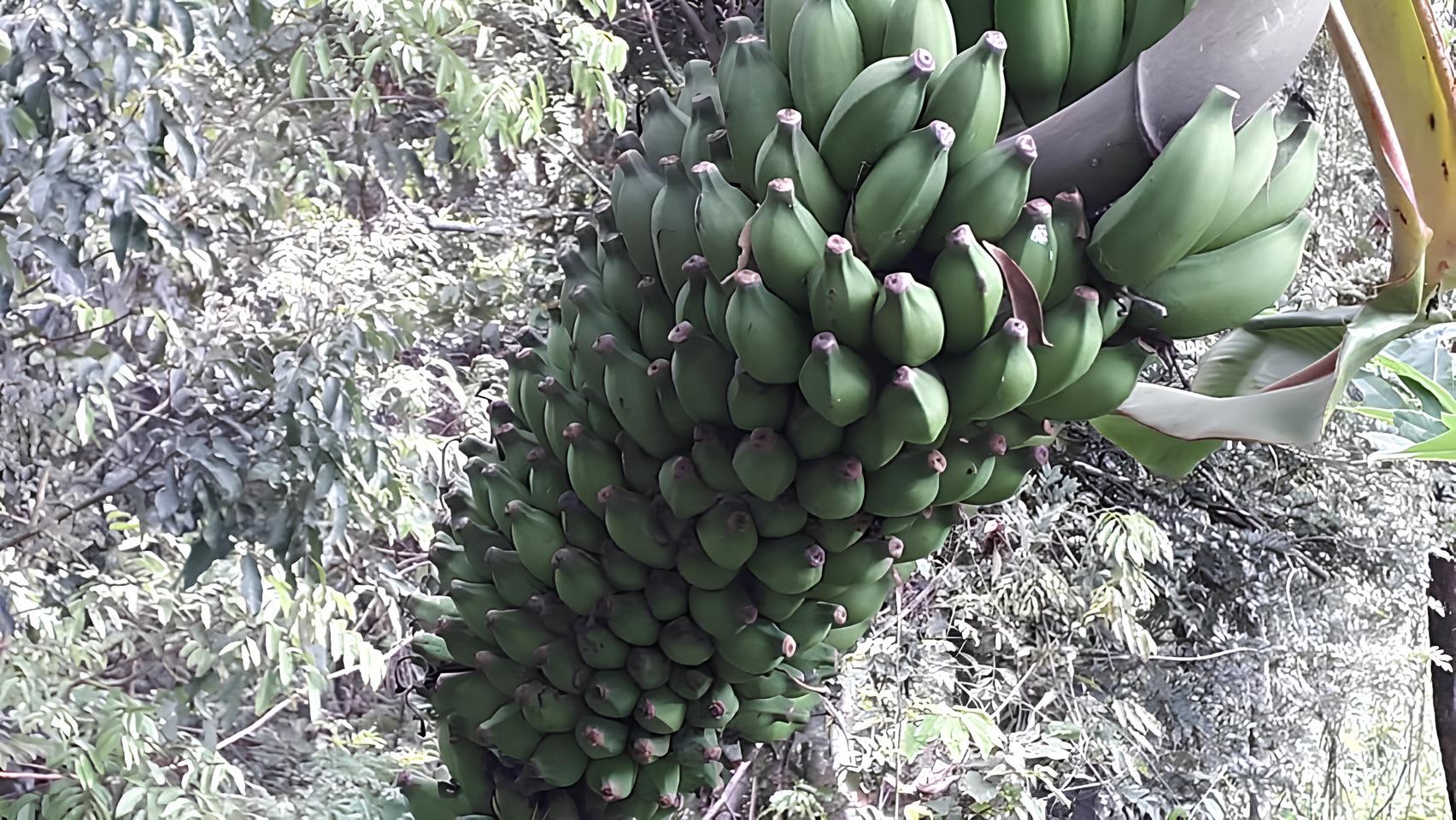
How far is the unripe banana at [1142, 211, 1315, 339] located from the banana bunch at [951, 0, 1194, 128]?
10 centimetres

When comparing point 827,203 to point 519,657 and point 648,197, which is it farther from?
point 519,657

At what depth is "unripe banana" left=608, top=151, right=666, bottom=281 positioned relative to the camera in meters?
0.57

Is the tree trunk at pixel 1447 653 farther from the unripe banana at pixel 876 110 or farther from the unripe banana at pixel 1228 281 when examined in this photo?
the unripe banana at pixel 876 110

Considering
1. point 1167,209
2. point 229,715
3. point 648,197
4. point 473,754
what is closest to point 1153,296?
point 1167,209

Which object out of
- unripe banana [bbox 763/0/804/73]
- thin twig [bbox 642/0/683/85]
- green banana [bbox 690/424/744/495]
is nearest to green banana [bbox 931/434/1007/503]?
green banana [bbox 690/424/744/495]

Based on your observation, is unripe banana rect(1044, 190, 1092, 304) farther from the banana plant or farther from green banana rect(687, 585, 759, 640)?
green banana rect(687, 585, 759, 640)

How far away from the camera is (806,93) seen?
1.64 ft

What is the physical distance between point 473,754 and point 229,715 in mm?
819

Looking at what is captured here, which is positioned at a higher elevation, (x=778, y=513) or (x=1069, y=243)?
(x=1069, y=243)

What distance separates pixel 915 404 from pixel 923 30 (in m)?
0.17

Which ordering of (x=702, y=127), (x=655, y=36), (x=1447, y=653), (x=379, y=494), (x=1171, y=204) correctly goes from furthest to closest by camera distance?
1. (x=1447, y=653)
2. (x=655, y=36)
3. (x=379, y=494)
4. (x=702, y=127)
5. (x=1171, y=204)

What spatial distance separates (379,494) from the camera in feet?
4.04

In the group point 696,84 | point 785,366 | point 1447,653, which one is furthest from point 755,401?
point 1447,653

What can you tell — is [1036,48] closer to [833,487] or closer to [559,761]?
[833,487]
